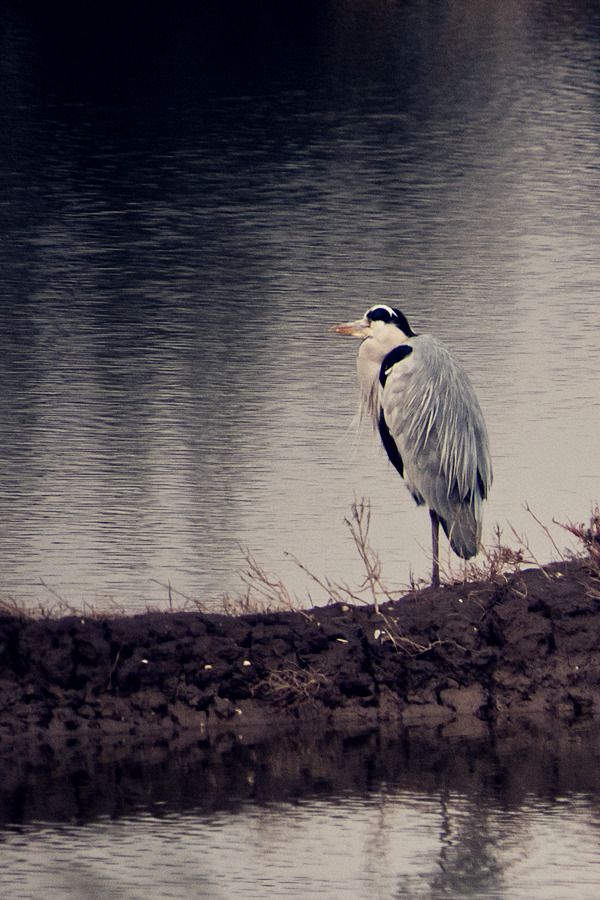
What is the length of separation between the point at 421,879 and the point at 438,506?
11.2 feet

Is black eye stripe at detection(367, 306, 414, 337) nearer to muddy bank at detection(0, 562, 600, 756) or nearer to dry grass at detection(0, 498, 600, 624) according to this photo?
dry grass at detection(0, 498, 600, 624)

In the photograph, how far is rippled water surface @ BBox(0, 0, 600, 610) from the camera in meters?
10.3

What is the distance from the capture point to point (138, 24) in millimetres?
47406

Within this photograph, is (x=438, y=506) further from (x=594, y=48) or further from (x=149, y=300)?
(x=594, y=48)

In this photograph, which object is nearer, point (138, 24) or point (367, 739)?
point (367, 739)

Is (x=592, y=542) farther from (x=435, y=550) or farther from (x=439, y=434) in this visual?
(x=439, y=434)

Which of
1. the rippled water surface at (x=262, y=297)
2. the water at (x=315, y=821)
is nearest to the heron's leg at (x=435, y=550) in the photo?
the rippled water surface at (x=262, y=297)

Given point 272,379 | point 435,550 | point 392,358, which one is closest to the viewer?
point 435,550

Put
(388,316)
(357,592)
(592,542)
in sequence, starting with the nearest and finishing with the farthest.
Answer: (592,542) → (357,592) → (388,316)

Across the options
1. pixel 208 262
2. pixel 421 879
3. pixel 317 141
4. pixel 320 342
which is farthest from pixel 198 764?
pixel 317 141

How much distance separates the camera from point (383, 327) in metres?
9.58

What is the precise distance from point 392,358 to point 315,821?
128 inches

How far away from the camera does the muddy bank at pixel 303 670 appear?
761 centimetres

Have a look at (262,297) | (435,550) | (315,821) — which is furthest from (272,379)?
(315,821)
